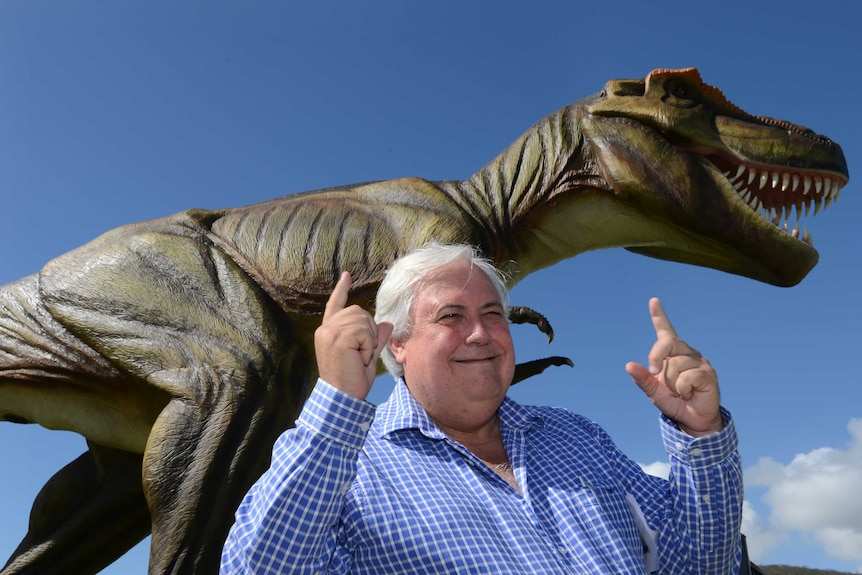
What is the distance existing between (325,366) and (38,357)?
5.71ft

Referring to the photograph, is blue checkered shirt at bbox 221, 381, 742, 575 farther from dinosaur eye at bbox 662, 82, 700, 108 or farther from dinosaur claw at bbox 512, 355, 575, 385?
dinosaur eye at bbox 662, 82, 700, 108

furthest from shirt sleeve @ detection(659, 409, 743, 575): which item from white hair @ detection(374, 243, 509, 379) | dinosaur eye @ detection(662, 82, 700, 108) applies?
dinosaur eye @ detection(662, 82, 700, 108)

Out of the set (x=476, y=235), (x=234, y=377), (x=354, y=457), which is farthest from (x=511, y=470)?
(x=476, y=235)

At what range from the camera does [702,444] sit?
5.53ft

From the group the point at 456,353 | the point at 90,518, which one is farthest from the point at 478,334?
the point at 90,518

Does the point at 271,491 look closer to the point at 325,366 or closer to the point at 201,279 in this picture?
the point at 325,366

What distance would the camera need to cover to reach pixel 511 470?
1.73m

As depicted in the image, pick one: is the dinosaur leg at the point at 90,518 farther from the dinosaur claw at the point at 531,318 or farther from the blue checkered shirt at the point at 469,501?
the blue checkered shirt at the point at 469,501

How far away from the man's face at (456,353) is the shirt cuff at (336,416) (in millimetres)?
384

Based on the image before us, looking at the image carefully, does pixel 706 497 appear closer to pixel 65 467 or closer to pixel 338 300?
pixel 338 300

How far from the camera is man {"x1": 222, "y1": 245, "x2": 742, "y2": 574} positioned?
1.33m

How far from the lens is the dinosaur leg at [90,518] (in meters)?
3.16

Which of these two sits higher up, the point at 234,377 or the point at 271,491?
the point at 234,377

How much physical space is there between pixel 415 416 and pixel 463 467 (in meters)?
0.13
